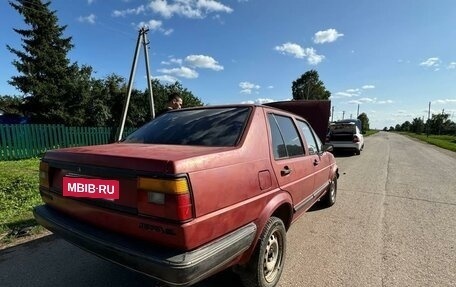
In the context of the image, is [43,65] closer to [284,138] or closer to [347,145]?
[347,145]

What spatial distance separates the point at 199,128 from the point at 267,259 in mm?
1379

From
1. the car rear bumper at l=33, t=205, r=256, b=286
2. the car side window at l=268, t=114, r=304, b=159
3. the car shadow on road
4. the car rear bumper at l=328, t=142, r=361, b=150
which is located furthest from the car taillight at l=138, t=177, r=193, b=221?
the car rear bumper at l=328, t=142, r=361, b=150

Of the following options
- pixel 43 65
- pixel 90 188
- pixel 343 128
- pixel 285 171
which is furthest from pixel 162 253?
pixel 43 65

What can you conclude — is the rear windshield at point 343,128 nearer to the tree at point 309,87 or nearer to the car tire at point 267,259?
the car tire at point 267,259

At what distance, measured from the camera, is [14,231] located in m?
4.21

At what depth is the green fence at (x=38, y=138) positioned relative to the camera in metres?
12.3

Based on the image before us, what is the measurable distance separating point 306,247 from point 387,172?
767cm

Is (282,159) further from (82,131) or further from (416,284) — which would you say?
(82,131)

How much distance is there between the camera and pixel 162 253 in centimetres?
203

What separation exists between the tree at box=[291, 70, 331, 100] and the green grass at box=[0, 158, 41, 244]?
4193 centimetres

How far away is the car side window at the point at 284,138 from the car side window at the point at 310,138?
34cm

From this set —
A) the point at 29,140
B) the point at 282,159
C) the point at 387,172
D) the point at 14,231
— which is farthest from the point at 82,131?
the point at 282,159

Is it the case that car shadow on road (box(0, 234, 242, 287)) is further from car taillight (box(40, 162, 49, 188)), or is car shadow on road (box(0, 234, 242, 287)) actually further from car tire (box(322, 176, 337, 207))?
car tire (box(322, 176, 337, 207))

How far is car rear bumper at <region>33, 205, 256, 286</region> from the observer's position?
1.96 m
